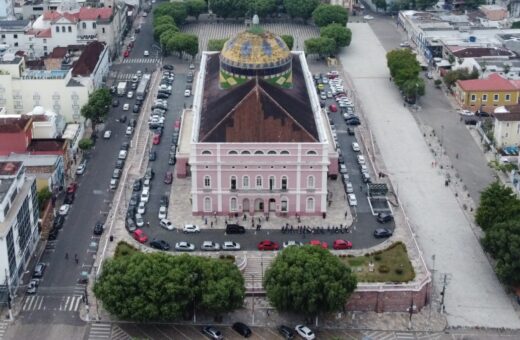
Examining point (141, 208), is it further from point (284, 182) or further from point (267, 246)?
point (267, 246)

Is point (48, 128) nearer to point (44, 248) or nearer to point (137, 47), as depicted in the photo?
point (44, 248)

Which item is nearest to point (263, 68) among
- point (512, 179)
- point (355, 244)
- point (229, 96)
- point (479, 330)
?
point (229, 96)

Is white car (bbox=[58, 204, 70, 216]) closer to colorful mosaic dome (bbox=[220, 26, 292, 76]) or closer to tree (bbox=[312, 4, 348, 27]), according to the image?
colorful mosaic dome (bbox=[220, 26, 292, 76])

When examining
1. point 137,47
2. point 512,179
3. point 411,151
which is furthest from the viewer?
point 137,47

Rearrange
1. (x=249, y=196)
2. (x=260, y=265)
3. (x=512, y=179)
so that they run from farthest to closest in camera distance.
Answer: (x=512, y=179)
(x=249, y=196)
(x=260, y=265)

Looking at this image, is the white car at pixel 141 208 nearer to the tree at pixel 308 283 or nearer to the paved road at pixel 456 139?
the tree at pixel 308 283

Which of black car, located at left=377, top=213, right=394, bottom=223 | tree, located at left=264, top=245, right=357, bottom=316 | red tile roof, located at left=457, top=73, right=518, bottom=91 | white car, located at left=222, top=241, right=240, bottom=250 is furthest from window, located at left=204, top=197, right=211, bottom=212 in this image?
red tile roof, located at left=457, top=73, right=518, bottom=91

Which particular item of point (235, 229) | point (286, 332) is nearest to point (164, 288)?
point (286, 332)
